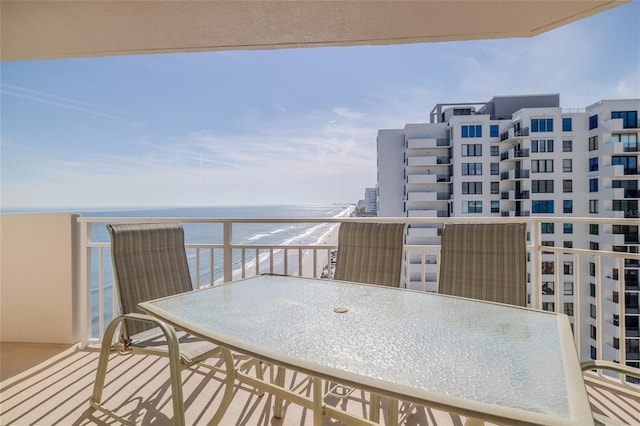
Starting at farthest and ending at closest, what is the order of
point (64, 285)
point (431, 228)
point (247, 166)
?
point (431, 228) < point (247, 166) < point (64, 285)

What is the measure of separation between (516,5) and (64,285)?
456cm

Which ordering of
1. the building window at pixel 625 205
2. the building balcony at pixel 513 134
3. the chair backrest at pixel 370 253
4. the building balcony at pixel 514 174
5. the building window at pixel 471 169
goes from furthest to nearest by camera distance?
the building window at pixel 471 169 < the building balcony at pixel 514 174 < the building balcony at pixel 513 134 < the building window at pixel 625 205 < the chair backrest at pixel 370 253

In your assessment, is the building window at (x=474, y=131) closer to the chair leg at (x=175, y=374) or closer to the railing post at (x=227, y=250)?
the railing post at (x=227, y=250)

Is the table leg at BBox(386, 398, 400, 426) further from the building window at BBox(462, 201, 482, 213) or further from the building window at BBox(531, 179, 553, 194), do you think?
the building window at BBox(462, 201, 482, 213)

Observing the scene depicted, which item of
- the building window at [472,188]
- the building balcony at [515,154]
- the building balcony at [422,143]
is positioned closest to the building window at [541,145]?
the building balcony at [515,154]

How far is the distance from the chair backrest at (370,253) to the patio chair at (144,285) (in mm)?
922

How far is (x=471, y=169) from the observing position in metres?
30.4

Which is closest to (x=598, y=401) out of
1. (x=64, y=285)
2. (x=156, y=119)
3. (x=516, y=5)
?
(x=516, y=5)

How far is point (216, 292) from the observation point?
1.84 meters

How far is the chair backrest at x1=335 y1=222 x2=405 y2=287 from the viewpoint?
2203 mm

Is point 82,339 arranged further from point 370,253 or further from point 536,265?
point 536,265

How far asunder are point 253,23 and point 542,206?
29.6 meters

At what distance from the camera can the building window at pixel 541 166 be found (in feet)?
84.9

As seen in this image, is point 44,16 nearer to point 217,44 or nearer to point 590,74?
point 217,44
